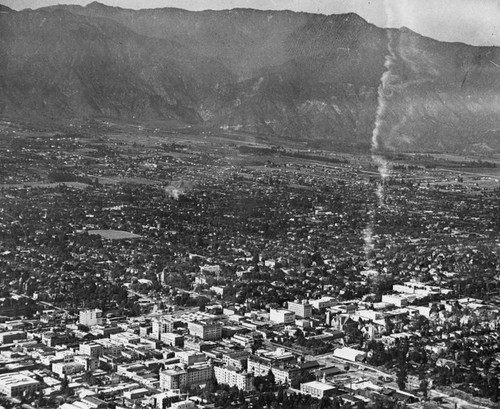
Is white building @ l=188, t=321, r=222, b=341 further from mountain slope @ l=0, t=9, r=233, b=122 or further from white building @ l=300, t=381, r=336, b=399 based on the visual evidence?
mountain slope @ l=0, t=9, r=233, b=122

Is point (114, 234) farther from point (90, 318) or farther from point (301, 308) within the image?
point (90, 318)

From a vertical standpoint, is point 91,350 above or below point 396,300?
below

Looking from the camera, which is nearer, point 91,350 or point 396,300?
point 91,350


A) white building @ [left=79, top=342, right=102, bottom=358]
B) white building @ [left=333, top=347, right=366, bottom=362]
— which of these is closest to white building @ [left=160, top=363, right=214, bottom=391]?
white building @ [left=79, top=342, right=102, bottom=358]

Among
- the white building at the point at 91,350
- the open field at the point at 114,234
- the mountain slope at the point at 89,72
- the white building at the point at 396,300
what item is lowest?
the white building at the point at 91,350

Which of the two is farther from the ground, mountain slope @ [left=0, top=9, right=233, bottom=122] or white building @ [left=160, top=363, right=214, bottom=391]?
mountain slope @ [left=0, top=9, right=233, bottom=122]

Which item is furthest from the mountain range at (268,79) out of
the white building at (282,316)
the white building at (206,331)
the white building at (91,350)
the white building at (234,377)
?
the white building at (234,377)

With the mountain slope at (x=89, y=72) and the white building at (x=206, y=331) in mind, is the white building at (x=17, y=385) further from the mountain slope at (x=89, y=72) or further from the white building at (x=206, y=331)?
the mountain slope at (x=89, y=72)

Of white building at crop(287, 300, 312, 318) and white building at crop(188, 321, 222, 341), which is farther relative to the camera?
white building at crop(287, 300, 312, 318)

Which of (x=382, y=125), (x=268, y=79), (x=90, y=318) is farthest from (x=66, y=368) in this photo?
(x=268, y=79)
